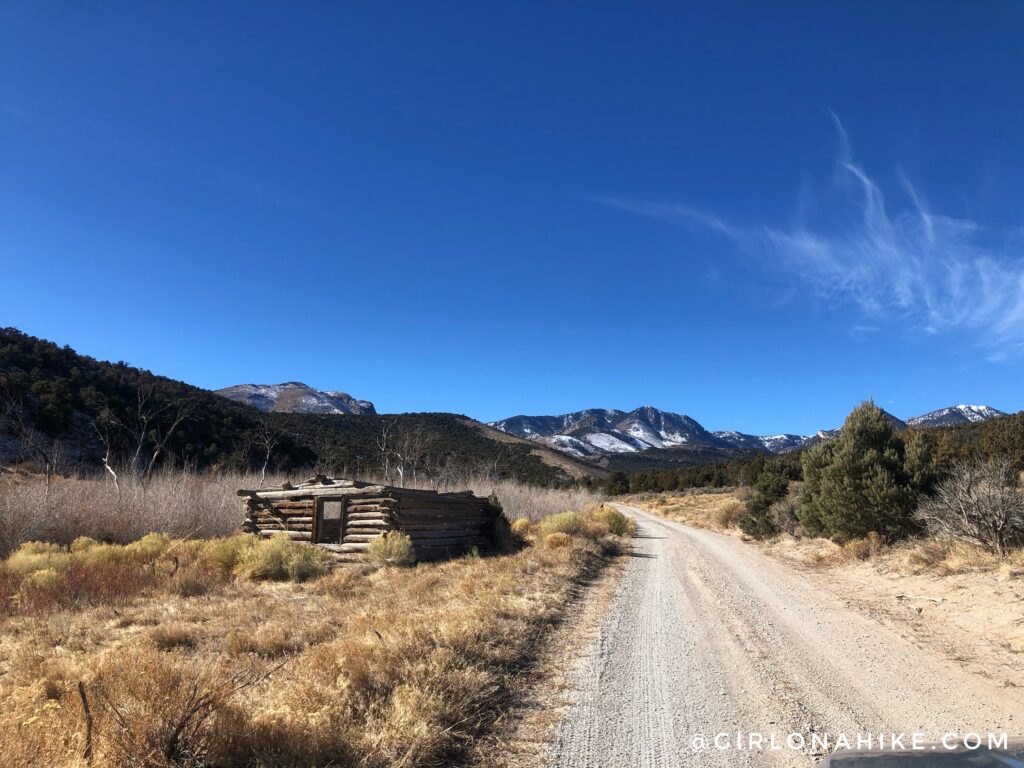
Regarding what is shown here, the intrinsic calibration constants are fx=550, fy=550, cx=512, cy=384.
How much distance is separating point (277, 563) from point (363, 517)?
3718mm

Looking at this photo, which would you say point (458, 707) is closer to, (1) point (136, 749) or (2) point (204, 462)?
(1) point (136, 749)

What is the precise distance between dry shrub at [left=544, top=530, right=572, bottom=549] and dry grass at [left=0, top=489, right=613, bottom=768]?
4036 mm

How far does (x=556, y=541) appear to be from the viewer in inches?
680

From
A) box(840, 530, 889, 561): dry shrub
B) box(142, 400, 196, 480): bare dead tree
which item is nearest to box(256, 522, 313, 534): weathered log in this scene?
box(840, 530, 889, 561): dry shrub

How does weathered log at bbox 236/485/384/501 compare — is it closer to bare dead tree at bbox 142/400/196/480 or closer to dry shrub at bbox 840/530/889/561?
dry shrub at bbox 840/530/889/561

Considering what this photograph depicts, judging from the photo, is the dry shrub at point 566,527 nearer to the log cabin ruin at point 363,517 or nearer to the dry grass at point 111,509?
the log cabin ruin at point 363,517

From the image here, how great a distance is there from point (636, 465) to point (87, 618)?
5701 inches

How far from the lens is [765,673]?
5.95 metres

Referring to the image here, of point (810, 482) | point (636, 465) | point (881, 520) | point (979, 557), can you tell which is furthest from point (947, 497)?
point (636, 465)

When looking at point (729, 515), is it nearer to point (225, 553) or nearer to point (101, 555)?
point (225, 553)

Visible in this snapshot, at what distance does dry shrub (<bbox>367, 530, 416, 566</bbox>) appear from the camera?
600 inches

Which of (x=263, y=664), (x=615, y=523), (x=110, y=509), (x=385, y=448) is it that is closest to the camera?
(x=263, y=664)

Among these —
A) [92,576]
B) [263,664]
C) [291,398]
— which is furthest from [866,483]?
[291,398]

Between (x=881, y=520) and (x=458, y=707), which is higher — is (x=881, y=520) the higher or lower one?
the higher one
